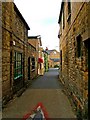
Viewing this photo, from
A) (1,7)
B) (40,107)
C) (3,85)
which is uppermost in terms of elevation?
(1,7)

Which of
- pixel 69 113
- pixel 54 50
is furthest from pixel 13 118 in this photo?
pixel 54 50

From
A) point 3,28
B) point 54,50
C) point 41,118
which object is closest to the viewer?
point 41,118

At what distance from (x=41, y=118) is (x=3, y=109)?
2.23 meters

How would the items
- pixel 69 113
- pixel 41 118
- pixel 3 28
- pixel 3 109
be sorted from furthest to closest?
pixel 3 28
pixel 3 109
pixel 69 113
pixel 41 118

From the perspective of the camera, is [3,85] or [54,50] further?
[54,50]

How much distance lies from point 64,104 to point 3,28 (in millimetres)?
3927

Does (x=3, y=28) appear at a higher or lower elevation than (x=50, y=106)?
higher

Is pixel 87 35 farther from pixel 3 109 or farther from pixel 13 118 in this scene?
pixel 3 109

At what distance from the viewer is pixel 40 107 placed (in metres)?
9.41

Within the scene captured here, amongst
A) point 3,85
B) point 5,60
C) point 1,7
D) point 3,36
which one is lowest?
point 3,85

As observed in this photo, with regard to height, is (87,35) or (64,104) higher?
(87,35)

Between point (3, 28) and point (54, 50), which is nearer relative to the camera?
point (3, 28)

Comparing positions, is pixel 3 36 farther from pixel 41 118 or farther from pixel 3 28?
pixel 41 118

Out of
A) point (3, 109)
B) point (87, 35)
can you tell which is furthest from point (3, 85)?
point (87, 35)
